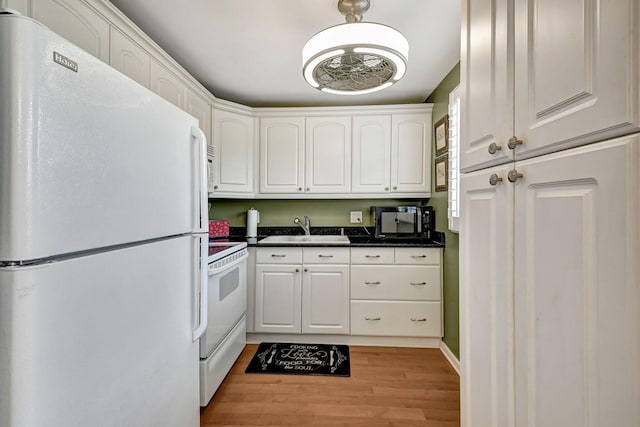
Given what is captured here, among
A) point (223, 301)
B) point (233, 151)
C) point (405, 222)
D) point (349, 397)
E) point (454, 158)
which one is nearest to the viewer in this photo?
point (349, 397)

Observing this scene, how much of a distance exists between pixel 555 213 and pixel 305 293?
2222mm

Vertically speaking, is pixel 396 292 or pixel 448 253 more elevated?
pixel 448 253

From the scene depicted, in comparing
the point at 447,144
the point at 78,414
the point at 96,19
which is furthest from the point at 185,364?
the point at 447,144

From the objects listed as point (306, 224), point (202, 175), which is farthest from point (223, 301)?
point (306, 224)

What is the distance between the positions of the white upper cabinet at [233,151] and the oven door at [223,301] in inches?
31.5

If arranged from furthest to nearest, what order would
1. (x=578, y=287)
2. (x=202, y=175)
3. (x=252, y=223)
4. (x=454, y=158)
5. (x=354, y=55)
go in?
(x=252, y=223) → (x=454, y=158) → (x=354, y=55) → (x=202, y=175) → (x=578, y=287)

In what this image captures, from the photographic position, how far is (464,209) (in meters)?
1.09

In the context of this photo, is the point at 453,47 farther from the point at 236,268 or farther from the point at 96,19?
the point at 236,268

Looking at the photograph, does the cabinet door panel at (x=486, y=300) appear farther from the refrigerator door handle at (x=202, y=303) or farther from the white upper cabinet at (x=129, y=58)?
the white upper cabinet at (x=129, y=58)

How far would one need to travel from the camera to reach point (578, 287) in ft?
1.91

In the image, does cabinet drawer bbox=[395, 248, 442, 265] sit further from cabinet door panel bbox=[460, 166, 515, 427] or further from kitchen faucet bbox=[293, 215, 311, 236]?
cabinet door panel bbox=[460, 166, 515, 427]

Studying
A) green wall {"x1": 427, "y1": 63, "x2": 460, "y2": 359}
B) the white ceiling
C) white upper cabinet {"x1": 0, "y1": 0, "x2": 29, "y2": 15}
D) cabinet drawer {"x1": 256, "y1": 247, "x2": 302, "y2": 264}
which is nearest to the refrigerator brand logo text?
white upper cabinet {"x1": 0, "y1": 0, "x2": 29, "y2": 15}

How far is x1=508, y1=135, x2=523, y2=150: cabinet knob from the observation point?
741mm

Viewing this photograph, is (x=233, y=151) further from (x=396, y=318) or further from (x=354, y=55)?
(x=396, y=318)
